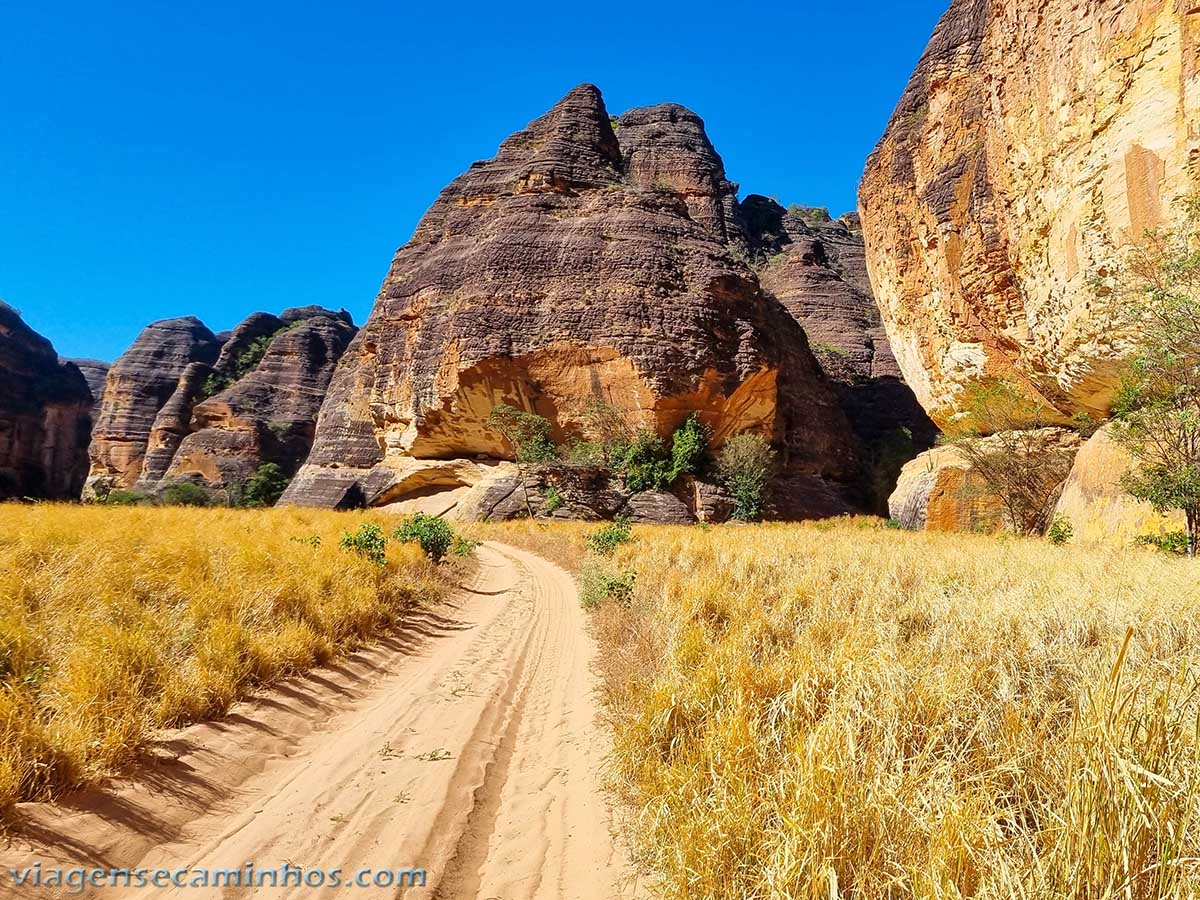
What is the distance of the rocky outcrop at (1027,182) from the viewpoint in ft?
33.6

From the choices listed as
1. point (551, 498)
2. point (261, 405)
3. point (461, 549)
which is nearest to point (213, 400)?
point (261, 405)

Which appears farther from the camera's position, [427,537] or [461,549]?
[461,549]

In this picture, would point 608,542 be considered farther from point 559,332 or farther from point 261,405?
point 261,405

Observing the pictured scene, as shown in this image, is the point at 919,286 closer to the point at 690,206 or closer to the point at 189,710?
the point at 189,710

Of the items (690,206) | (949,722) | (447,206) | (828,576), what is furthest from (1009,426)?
(690,206)

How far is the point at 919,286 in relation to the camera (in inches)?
772

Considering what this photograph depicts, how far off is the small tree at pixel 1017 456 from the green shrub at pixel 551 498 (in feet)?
61.2

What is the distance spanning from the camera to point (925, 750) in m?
2.12

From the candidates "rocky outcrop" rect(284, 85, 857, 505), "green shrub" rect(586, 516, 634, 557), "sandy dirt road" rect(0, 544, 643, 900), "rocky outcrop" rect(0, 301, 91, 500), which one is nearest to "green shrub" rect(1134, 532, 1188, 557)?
"green shrub" rect(586, 516, 634, 557)

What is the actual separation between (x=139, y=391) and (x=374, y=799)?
7785 cm

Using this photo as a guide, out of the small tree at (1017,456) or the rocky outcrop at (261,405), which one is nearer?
the small tree at (1017,456)

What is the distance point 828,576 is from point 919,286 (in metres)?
17.0

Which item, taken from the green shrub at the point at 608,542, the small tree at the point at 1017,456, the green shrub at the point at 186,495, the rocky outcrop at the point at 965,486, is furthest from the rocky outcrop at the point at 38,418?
the small tree at the point at 1017,456

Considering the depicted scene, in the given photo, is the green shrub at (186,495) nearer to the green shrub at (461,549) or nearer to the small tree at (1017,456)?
the green shrub at (461,549)
